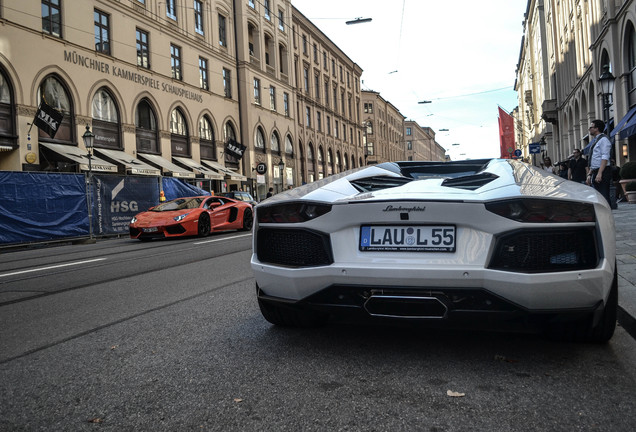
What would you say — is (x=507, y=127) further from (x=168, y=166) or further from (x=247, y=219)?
(x=247, y=219)

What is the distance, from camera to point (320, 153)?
52.9 meters

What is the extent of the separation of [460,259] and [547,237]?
1.39 ft

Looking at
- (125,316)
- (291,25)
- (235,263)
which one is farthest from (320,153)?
(125,316)

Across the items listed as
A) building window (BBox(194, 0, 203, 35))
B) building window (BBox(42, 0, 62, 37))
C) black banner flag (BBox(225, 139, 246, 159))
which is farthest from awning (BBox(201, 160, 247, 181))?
building window (BBox(42, 0, 62, 37))

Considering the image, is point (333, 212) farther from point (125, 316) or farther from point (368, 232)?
point (125, 316)

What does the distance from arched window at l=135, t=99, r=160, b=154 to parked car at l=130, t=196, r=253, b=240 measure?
11.7 m

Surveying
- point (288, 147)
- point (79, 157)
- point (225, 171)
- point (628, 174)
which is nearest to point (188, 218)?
point (79, 157)

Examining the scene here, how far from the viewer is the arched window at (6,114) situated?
1795 cm

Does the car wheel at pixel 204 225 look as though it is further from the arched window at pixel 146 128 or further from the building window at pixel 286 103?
the building window at pixel 286 103

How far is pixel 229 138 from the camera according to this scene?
111ft

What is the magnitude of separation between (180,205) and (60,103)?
10328mm

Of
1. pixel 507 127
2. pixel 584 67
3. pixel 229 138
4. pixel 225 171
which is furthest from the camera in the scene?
pixel 507 127

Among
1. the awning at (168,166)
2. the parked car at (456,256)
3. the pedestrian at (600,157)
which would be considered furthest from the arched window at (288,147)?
the parked car at (456,256)

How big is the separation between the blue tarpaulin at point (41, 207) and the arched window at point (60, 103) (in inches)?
246
